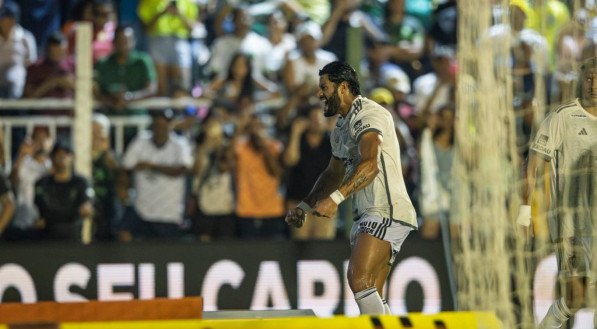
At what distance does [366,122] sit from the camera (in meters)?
8.34

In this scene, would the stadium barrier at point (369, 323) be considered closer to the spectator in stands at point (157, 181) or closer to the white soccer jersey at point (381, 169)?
the white soccer jersey at point (381, 169)

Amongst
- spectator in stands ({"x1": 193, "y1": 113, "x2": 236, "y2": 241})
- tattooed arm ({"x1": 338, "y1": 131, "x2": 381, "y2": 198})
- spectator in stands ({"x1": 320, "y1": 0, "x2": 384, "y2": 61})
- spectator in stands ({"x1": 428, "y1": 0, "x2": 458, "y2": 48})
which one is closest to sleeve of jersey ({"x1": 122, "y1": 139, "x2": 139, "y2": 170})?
spectator in stands ({"x1": 193, "y1": 113, "x2": 236, "y2": 241})

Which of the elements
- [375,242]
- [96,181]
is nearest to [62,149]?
[96,181]

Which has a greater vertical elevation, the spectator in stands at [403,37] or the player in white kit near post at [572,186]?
the spectator in stands at [403,37]

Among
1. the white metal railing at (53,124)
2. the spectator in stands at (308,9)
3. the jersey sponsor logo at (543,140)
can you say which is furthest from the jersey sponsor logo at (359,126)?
the spectator in stands at (308,9)

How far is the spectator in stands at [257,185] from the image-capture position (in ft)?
42.6

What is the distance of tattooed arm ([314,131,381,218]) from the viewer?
7.98 m

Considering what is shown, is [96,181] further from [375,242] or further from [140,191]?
[375,242]

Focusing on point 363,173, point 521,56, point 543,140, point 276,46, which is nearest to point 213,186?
point 276,46

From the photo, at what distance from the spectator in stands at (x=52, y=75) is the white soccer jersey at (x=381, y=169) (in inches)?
219

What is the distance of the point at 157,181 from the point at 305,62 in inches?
80.9

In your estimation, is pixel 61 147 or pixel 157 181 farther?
pixel 157 181

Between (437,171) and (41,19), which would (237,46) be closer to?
(41,19)

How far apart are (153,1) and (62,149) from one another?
7.36ft
